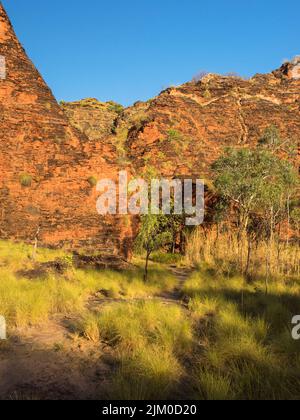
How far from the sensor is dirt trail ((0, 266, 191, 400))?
4.10 m

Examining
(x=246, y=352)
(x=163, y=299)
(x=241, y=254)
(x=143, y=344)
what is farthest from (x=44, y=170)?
(x=246, y=352)

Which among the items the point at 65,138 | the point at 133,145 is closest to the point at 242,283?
the point at 65,138

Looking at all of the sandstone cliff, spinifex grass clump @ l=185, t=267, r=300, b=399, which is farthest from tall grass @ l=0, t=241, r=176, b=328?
the sandstone cliff

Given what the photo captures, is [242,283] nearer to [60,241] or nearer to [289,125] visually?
[60,241]

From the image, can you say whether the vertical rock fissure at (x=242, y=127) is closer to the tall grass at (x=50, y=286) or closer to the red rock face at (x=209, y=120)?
the red rock face at (x=209, y=120)

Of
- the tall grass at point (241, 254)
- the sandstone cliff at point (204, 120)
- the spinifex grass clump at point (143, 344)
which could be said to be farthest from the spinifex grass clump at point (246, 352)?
the sandstone cliff at point (204, 120)

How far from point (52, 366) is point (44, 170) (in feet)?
42.4

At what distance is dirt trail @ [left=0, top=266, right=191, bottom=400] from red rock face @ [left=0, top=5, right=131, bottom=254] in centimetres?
967

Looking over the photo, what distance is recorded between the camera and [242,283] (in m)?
11.2

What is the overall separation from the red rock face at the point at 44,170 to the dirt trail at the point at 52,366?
31.7 feet

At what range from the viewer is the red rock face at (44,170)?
15.9 meters

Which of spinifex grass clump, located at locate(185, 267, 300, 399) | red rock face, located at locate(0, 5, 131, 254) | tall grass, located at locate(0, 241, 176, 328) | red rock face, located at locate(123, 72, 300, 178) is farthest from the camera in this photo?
red rock face, located at locate(123, 72, 300, 178)

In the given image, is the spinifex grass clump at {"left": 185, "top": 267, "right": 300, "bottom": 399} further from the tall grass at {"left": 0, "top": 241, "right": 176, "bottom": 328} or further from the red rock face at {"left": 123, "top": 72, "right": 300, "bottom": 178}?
the red rock face at {"left": 123, "top": 72, "right": 300, "bottom": 178}
